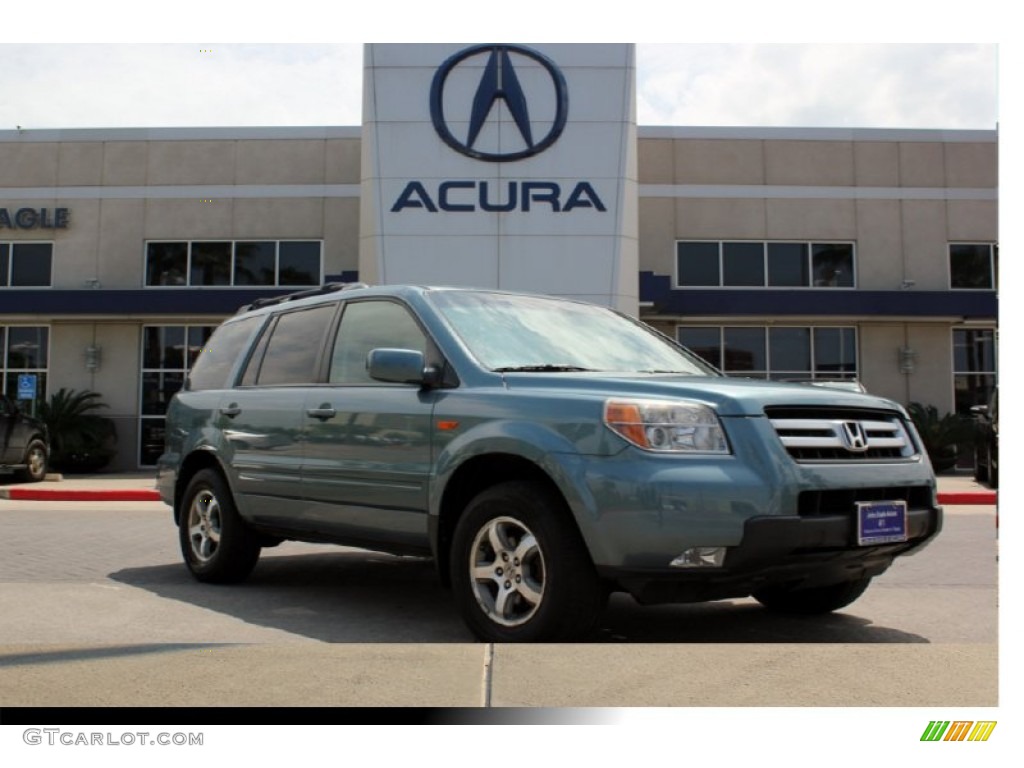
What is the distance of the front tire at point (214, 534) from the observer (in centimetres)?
647

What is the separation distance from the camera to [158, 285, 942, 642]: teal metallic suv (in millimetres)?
4160

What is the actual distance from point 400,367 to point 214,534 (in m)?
2.43

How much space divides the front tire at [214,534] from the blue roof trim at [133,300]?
15.3m

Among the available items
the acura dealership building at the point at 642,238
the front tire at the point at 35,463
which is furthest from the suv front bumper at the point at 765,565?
the acura dealership building at the point at 642,238

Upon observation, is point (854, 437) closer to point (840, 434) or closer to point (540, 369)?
point (840, 434)

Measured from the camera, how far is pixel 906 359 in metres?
22.9

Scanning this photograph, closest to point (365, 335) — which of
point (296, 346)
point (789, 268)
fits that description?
point (296, 346)

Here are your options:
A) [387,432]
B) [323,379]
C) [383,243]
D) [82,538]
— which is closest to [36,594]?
[323,379]

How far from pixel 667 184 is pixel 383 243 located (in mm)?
7349

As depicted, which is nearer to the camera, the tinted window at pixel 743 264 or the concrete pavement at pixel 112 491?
the concrete pavement at pixel 112 491

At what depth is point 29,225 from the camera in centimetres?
2369

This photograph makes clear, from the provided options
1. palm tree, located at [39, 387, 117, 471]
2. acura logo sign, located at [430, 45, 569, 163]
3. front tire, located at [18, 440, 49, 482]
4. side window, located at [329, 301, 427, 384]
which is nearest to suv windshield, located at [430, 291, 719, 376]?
side window, located at [329, 301, 427, 384]

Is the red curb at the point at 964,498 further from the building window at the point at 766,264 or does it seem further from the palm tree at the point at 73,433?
the palm tree at the point at 73,433

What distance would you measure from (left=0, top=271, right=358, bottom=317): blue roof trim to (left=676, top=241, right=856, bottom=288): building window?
777 cm
